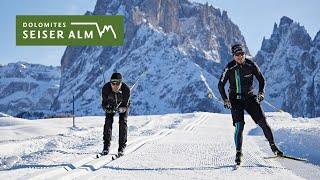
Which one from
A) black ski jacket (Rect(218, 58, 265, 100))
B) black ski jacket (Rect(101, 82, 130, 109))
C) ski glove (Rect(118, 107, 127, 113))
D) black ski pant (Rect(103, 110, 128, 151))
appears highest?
black ski jacket (Rect(218, 58, 265, 100))

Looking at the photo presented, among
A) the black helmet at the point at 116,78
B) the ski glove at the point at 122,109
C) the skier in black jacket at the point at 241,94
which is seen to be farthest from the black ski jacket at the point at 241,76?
the ski glove at the point at 122,109

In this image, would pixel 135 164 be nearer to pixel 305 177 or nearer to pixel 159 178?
pixel 159 178

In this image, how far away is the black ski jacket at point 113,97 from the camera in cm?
1013

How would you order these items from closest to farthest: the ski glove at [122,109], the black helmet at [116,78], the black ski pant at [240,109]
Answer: the black ski pant at [240,109], the black helmet at [116,78], the ski glove at [122,109]

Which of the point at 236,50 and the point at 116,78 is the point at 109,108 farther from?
the point at 236,50

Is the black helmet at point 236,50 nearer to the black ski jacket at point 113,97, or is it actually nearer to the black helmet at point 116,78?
the black helmet at point 116,78

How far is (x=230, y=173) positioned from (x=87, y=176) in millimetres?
2051

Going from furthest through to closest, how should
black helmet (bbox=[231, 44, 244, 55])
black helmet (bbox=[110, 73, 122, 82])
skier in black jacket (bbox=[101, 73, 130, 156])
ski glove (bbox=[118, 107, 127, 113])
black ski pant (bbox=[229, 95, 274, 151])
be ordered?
ski glove (bbox=[118, 107, 127, 113]), skier in black jacket (bbox=[101, 73, 130, 156]), black helmet (bbox=[110, 73, 122, 82]), black ski pant (bbox=[229, 95, 274, 151]), black helmet (bbox=[231, 44, 244, 55])

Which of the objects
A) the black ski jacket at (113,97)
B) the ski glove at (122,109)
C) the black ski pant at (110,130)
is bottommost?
the black ski pant at (110,130)

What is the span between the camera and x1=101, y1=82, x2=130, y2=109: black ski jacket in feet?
33.2

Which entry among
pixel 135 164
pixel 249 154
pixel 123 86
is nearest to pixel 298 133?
pixel 249 154

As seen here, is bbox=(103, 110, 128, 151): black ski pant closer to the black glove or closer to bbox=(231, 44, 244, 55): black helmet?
the black glove

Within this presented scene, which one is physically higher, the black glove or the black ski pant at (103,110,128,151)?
the black glove

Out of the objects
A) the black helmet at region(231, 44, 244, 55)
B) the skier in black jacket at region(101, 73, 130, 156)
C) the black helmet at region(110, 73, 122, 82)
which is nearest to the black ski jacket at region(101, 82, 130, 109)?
the skier in black jacket at region(101, 73, 130, 156)
